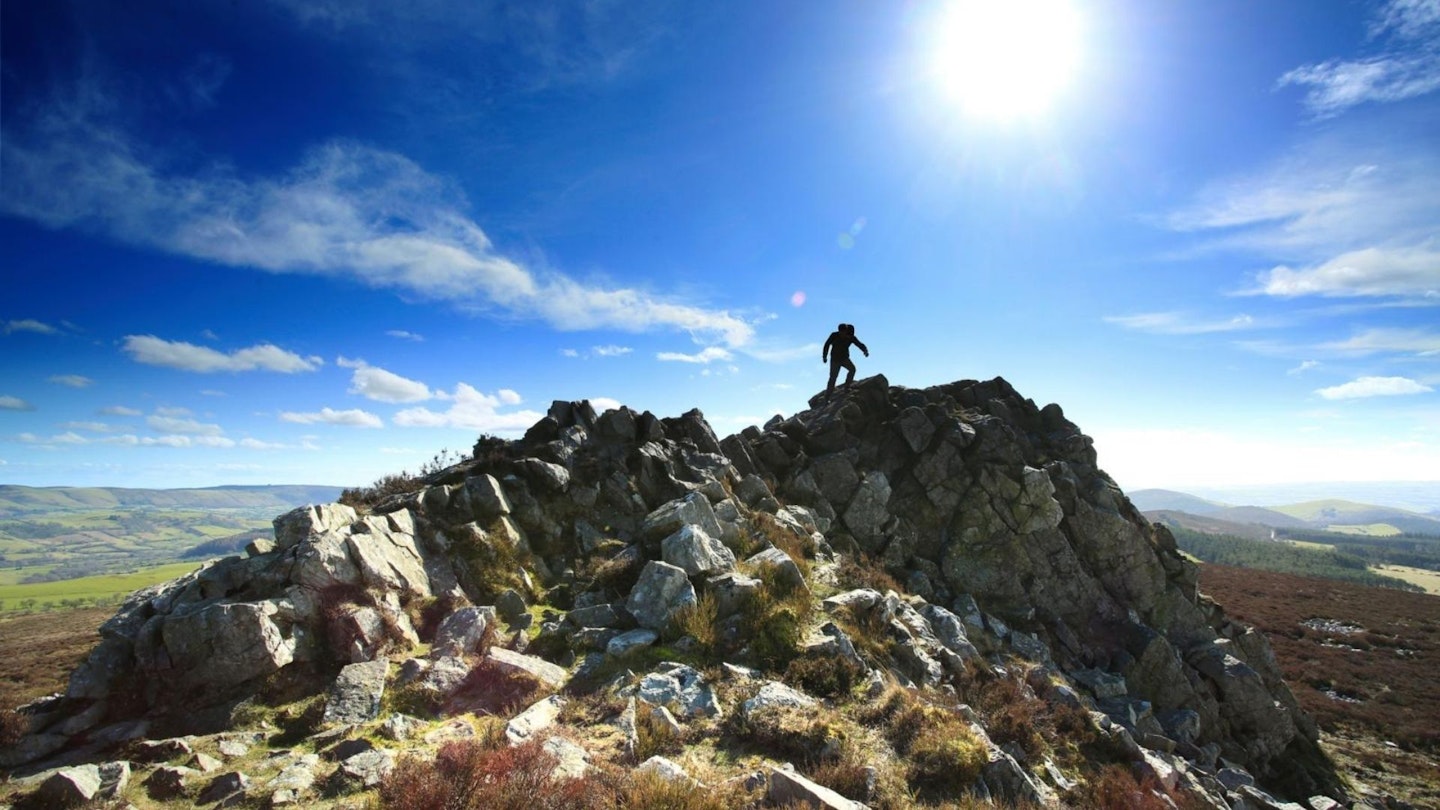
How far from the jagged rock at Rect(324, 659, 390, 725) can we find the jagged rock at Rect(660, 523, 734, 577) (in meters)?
7.43

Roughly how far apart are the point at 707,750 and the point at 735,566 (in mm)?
7114

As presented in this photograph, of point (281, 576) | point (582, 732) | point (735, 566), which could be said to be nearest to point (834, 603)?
point (735, 566)

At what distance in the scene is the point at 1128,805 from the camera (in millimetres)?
11852

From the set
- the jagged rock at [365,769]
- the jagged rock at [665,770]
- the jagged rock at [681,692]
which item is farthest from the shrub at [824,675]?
the jagged rock at [365,769]

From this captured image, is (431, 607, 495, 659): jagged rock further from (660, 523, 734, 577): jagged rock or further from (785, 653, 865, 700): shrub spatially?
(785, 653, 865, 700): shrub

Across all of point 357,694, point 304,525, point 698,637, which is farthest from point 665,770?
point 304,525

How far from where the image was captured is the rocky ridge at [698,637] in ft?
33.2

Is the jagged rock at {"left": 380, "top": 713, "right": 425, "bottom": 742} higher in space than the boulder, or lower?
lower

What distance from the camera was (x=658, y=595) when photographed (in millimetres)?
15039

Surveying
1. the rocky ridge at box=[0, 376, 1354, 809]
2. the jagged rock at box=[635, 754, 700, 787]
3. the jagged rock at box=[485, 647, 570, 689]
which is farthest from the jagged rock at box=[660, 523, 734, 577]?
the jagged rock at box=[635, 754, 700, 787]

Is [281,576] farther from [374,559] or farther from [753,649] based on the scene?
[753,649]

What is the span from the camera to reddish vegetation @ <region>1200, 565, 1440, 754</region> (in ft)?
151

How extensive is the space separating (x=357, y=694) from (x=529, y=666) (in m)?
3.24

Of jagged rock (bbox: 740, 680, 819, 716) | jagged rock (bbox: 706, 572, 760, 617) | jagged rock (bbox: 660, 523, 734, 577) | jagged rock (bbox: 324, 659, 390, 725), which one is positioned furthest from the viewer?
jagged rock (bbox: 660, 523, 734, 577)
